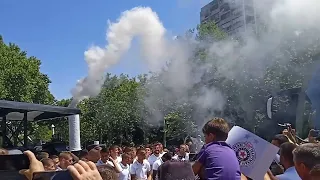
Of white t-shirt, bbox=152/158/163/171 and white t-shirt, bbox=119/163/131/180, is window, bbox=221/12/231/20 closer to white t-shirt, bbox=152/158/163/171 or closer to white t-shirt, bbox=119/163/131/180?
white t-shirt, bbox=152/158/163/171

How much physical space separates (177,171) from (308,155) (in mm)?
2079

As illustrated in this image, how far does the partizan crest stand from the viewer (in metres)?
3.53

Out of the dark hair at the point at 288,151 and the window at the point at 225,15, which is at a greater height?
the window at the point at 225,15

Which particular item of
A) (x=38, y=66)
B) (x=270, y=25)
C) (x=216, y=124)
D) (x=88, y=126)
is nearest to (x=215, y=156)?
(x=216, y=124)

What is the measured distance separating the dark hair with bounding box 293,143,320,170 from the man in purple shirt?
34.4 inches

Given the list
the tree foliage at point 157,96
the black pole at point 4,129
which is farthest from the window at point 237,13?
the black pole at point 4,129

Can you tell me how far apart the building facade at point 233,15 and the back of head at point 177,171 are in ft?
71.2

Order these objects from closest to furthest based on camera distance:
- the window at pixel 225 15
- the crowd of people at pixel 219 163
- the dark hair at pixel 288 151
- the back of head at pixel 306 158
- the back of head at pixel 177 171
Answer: the crowd of people at pixel 219 163 → the back of head at pixel 306 158 → the dark hair at pixel 288 151 → the back of head at pixel 177 171 → the window at pixel 225 15

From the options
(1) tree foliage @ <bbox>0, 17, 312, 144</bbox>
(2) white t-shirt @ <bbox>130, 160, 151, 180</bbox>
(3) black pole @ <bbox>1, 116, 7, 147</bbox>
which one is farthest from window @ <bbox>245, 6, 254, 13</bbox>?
(2) white t-shirt @ <bbox>130, 160, 151, 180</bbox>

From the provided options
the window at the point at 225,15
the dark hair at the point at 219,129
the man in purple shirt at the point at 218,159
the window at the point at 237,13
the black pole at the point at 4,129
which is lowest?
the man in purple shirt at the point at 218,159

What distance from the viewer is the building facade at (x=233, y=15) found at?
90.7 feet

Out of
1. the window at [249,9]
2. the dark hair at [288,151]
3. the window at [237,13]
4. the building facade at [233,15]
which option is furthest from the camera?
the window at [237,13]

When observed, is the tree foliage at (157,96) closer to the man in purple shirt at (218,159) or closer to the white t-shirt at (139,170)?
the white t-shirt at (139,170)

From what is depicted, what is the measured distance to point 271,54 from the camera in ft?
75.7
